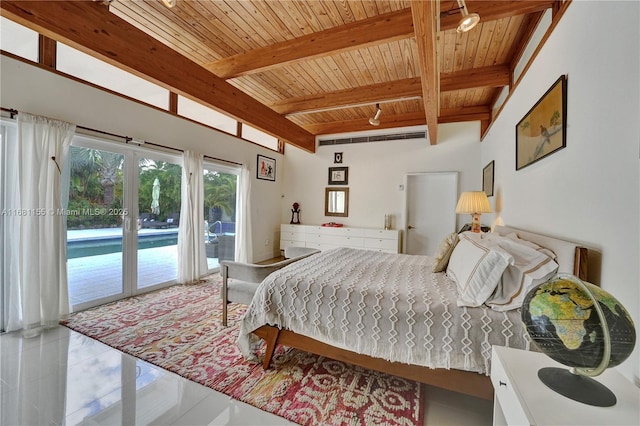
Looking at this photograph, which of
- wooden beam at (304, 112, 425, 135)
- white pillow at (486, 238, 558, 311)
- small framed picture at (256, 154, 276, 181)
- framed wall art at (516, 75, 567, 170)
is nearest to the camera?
white pillow at (486, 238, 558, 311)

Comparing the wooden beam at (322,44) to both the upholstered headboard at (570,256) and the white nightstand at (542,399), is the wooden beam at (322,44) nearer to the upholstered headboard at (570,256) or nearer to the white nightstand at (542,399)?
the upholstered headboard at (570,256)

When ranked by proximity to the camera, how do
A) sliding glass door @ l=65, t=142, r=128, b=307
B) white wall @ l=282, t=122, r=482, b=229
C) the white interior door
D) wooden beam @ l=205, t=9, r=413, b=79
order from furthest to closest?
the white interior door
white wall @ l=282, t=122, r=482, b=229
sliding glass door @ l=65, t=142, r=128, b=307
wooden beam @ l=205, t=9, r=413, b=79

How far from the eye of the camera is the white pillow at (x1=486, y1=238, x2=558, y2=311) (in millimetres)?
1354

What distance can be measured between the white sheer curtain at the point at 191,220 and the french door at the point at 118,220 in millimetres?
157

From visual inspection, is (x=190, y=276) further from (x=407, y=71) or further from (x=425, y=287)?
(x=407, y=71)

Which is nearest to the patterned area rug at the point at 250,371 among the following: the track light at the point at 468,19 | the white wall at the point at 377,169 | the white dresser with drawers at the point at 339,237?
the track light at the point at 468,19

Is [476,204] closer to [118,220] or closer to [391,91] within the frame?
[391,91]

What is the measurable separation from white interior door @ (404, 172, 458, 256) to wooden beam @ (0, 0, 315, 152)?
349 centimetres

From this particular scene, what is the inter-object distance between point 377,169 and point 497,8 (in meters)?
3.29

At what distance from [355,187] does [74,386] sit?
15.6 feet

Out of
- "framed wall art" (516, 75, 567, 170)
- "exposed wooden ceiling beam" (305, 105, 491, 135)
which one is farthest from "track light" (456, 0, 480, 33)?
"exposed wooden ceiling beam" (305, 105, 491, 135)

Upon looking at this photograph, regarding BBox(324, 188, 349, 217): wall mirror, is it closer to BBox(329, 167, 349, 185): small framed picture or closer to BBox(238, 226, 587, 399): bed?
BBox(329, 167, 349, 185): small framed picture

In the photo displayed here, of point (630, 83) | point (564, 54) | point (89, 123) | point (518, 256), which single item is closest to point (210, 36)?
point (89, 123)

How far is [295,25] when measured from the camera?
2.41 m
